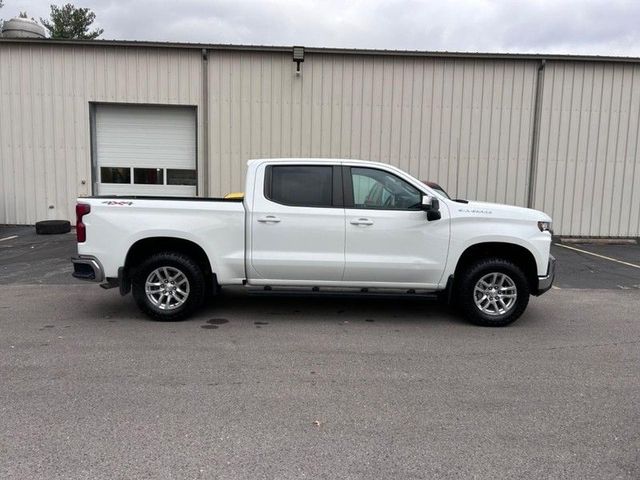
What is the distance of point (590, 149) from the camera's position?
48.4 ft

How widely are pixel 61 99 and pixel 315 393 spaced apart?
1338cm

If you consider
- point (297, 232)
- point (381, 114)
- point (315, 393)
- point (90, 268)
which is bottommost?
point (315, 393)

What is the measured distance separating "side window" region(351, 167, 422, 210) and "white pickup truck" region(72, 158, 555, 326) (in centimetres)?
1

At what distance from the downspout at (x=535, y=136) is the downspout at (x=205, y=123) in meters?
8.97

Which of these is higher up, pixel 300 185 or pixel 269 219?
pixel 300 185

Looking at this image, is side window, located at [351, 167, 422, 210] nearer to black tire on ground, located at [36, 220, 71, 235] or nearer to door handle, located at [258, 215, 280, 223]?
door handle, located at [258, 215, 280, 223]

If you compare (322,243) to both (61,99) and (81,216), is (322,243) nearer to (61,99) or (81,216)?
(81,216)

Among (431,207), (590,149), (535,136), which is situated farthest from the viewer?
(590,149)

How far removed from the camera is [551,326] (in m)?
6.46

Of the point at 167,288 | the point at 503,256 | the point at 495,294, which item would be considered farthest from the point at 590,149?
the point at 167,288

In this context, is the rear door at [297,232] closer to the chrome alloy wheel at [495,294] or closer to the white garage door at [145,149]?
the chrome alloy wheel at [495,294]

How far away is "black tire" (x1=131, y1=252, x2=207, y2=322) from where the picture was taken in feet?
20.5

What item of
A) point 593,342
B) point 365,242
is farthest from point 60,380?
point 593,342

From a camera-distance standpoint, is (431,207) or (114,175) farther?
(114,175)
